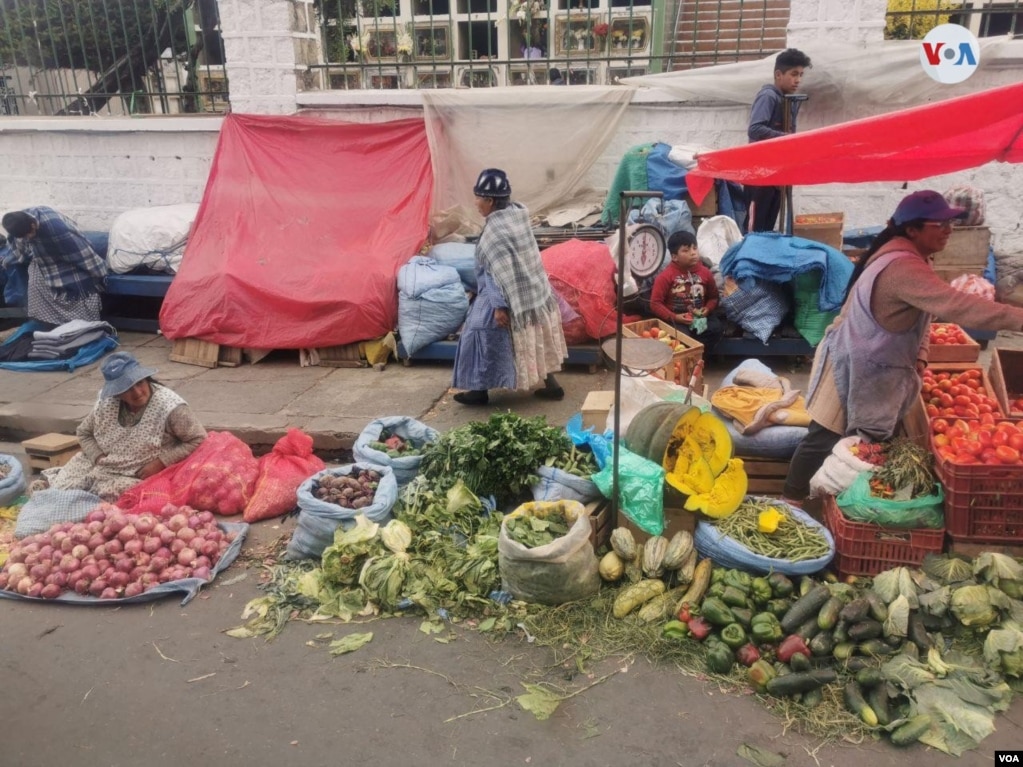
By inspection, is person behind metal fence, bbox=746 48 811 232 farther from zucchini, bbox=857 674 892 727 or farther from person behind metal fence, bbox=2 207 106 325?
person behind metal fence, bbox=2 207 106 325

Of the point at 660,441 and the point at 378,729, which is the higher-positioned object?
the point at 660,441

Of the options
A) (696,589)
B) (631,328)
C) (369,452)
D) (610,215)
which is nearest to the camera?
(696,589)

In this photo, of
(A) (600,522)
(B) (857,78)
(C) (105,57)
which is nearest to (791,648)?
(A) (600,522)

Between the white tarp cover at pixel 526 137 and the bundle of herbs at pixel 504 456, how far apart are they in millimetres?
4130

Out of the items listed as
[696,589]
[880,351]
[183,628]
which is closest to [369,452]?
[183,628]

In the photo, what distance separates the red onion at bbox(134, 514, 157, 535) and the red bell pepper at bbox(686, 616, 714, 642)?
3.06 meters

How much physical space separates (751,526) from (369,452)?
7.84ft

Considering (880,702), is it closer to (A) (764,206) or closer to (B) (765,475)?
(B) (765,475)

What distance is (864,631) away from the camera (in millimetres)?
3564

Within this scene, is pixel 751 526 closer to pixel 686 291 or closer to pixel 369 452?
pixel 369 452

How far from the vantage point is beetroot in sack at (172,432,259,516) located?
5146 millimetres

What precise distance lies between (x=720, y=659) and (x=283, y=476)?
3.02 metres

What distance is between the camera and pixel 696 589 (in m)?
3.98

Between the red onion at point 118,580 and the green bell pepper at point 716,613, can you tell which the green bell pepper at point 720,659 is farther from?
the red onion at point 118,580
